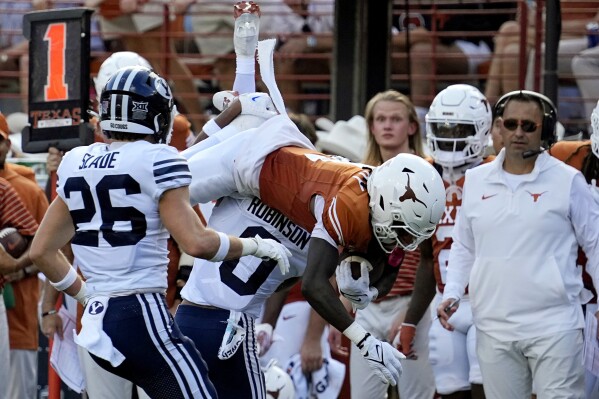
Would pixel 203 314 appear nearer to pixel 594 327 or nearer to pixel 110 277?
pixel 110 277

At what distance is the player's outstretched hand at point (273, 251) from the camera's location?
203 inches

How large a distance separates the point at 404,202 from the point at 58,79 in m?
3.06

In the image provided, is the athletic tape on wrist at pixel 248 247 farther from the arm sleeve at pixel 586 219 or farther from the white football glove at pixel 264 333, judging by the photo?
Result: the white football glove at pixel 264 333

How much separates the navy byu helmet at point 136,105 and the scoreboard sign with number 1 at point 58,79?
2.18 m

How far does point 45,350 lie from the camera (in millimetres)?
9047

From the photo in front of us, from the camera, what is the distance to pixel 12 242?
7.69 m

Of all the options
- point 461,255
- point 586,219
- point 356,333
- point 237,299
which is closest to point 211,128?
point 237,299

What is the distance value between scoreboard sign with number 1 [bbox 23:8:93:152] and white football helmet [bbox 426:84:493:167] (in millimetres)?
1966

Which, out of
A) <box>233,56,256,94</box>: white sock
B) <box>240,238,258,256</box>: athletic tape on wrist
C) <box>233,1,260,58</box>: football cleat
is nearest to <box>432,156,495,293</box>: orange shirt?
<box>233,56,256,94</box>: white sock

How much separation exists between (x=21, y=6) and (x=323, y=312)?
7.69 metres

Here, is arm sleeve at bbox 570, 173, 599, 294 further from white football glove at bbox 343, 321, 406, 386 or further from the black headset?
white football glove at bbox 343, 321, 406, 386

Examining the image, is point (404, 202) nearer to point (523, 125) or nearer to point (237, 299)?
point (237, 299)

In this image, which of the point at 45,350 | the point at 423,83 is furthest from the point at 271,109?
the point at 423,83

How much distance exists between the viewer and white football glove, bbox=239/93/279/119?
6012 millimetres
